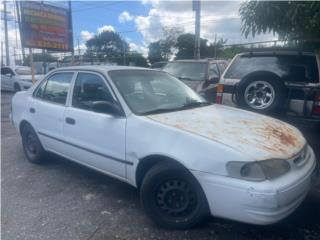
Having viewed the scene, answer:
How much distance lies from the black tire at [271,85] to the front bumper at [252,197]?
2.20 metres

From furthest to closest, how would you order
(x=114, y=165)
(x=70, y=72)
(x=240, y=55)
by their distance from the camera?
(x=240, y=55) < (x=70, y=72) < (x=114, y=165)

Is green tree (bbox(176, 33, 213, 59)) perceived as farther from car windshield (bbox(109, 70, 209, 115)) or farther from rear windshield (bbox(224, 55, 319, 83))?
car windshield (bbox(109, 70, 209, 115))

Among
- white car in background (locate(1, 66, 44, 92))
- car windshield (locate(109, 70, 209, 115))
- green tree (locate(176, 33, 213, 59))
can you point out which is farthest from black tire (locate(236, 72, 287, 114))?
green tree (locate(176, 33, 213, 59))

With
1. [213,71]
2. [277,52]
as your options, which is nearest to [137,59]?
[213,71]

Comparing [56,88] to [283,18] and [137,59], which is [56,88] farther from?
[137,59]

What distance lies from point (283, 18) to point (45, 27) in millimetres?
11317

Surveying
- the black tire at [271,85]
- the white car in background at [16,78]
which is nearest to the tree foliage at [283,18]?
the black tire at [271,85]

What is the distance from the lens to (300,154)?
3.06 metres

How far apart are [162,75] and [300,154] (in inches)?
85.0

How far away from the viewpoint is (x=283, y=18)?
6.67 meters

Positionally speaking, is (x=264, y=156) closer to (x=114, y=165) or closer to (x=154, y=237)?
(x=154, y=237)

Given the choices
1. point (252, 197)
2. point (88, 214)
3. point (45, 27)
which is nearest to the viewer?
point (252, 197)

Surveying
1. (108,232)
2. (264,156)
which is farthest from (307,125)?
(108,232)

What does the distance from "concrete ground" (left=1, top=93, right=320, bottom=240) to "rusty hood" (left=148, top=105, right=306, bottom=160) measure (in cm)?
80
